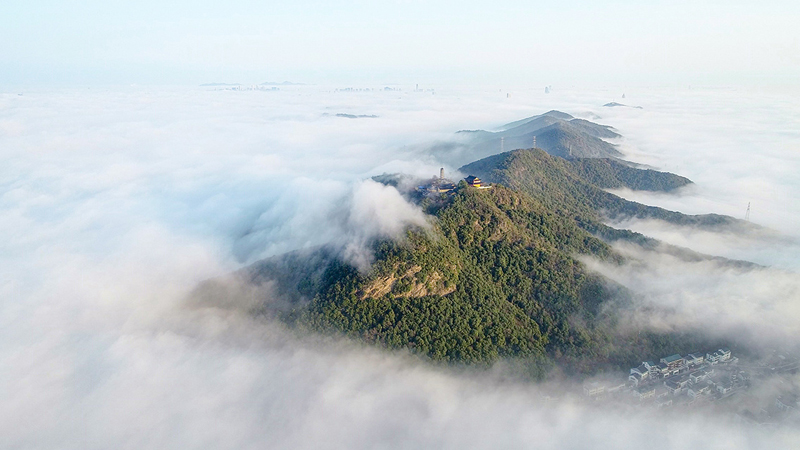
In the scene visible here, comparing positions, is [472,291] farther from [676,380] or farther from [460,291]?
[676,380]

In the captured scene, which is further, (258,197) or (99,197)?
(99,197)

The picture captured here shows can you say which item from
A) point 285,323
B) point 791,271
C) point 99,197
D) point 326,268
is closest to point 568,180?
point 791,271

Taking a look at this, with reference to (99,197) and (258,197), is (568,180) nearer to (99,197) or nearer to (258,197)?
(258,197)

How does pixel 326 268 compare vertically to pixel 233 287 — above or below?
above

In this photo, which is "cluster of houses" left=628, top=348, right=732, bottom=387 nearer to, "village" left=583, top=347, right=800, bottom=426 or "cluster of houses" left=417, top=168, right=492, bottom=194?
"village" left=583, top=347, right=800, bottom=426

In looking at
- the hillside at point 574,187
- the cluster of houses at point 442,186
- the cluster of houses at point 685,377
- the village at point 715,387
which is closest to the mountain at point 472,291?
the cluster of houses at point 442,186

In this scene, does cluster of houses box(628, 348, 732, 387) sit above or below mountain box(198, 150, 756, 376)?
below

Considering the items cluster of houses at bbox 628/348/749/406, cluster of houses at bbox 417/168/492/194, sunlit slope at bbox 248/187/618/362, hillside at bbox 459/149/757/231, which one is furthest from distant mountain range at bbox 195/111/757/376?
hillside at bbox 459/149/757/231
